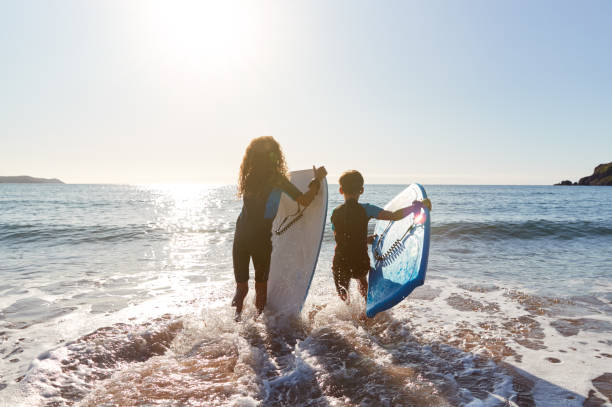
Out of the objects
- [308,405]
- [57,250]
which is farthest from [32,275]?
[308,405]

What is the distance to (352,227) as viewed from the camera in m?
3.81

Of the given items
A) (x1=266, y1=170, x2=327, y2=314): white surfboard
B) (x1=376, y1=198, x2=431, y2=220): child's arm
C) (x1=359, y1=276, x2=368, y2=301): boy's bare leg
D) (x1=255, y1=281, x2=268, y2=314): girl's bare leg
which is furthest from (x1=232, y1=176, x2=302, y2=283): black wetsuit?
(x1=359, y1=276, x2=368, y2=301): boy's bare leg

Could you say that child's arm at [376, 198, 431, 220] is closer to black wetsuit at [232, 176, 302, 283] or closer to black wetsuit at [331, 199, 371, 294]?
black wetsuit at [331, 199, 371, 294]

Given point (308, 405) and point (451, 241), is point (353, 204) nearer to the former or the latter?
point (308, 405)

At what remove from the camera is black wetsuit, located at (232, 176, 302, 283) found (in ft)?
11.4

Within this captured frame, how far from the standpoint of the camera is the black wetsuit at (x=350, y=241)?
12.4 ft

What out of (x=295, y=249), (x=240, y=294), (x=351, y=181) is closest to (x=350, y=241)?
(x=351, y=181)

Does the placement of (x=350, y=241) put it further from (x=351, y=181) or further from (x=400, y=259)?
(x=351, y=181)

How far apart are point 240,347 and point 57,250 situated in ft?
29.0

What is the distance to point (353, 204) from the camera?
12.4 feet

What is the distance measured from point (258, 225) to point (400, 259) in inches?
61.5

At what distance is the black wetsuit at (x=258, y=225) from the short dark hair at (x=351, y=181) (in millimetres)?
563

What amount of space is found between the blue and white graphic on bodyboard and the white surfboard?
0.77 m

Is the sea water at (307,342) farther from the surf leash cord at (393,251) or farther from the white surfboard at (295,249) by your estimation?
the surf leash cord at (393,251)
